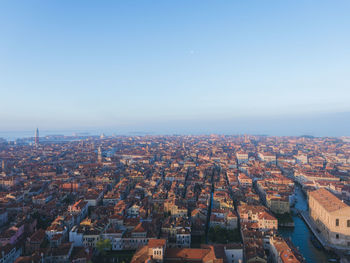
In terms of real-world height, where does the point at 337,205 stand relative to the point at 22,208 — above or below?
above

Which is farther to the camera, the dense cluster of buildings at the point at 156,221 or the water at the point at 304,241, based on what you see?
the water at the point at 304,241

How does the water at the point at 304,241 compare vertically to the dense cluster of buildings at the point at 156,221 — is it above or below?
below

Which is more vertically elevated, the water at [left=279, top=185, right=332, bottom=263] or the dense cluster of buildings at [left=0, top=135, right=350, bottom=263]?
the dense cluster of buildings at [left=0, top=135, right=350, bottom=263]

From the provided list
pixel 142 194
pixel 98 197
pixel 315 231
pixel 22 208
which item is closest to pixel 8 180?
pixel 22 208

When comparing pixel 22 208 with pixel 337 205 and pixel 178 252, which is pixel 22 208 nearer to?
pixel 178 252

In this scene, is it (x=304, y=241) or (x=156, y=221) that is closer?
(x=304, y=241)

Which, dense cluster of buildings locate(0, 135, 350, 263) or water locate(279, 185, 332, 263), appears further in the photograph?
water locate(279, 185, 332, 263)

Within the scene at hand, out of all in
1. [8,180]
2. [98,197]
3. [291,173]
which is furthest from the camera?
[291,173]

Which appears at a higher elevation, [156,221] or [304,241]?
[156,221]
